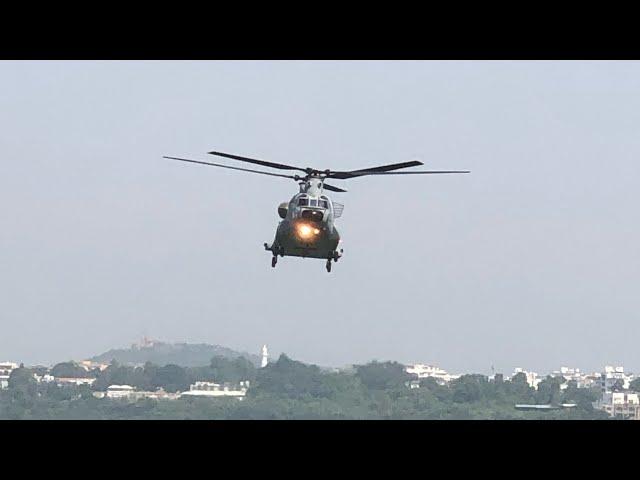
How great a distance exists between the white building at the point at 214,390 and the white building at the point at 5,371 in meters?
16.6

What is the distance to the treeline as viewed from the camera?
225 feet

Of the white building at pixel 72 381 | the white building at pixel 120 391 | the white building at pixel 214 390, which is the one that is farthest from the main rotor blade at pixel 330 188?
the white building at pixel 72 381

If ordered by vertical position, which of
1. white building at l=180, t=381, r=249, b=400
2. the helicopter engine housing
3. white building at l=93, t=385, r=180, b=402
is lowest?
white building at l=93, t=385, r=180, b=402

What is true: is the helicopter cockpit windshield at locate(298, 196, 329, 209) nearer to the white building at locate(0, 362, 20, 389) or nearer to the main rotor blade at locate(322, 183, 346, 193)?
the main rotor blade at locate(322, 183, 346, 193)

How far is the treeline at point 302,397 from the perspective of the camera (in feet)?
225

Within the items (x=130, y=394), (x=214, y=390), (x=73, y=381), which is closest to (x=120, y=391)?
(x=130, y=394)

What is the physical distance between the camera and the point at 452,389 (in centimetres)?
7544

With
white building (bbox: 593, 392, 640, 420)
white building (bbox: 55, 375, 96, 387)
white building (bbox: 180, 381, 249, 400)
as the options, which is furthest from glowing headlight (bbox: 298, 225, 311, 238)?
white building (bbox: 593, 392, 640, 420)

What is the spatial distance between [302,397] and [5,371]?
2519 centimetres

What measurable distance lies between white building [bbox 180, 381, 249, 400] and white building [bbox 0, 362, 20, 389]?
16.6m

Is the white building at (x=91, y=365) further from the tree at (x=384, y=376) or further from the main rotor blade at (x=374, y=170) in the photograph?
the main rotor blade at (x=374, y=170)
